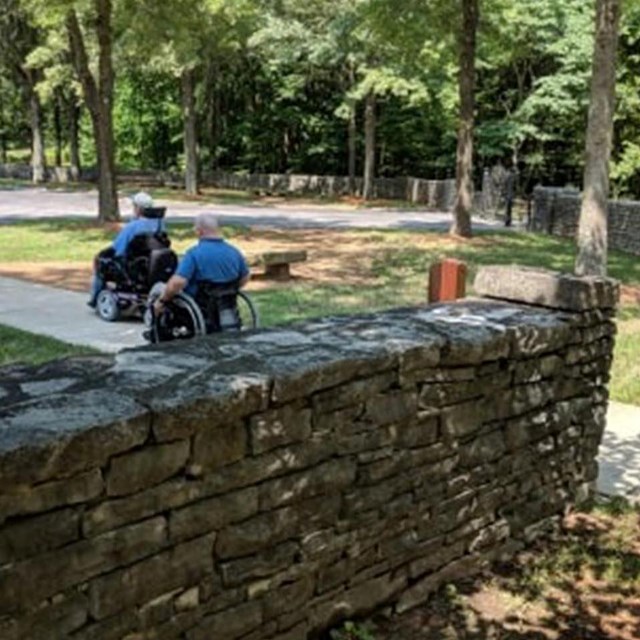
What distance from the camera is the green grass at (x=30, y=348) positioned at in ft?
26.2

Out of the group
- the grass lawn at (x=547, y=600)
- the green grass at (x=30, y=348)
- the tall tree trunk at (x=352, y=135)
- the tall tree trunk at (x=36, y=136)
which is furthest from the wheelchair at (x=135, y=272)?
the tall tree trunk at (x=36, y=136)

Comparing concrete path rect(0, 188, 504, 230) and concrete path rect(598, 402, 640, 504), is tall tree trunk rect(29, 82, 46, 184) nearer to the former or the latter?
concrete path rect(0, 188, 504, 230)

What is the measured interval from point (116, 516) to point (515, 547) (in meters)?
2.83

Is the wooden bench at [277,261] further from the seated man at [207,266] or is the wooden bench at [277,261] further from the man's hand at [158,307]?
the seated man at [207,266]

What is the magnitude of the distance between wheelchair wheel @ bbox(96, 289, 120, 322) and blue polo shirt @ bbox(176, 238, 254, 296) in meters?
3.36

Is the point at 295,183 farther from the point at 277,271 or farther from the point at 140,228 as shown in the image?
the point at 140,228

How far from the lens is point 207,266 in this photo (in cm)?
658

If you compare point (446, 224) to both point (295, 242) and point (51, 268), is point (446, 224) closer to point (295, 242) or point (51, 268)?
point (295, 242)

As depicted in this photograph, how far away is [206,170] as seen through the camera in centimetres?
4153

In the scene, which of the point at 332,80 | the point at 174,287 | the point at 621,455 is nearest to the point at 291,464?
the point at 174,287

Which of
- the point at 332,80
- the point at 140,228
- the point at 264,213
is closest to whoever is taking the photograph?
the point at 140,228

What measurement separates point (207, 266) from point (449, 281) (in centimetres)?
174

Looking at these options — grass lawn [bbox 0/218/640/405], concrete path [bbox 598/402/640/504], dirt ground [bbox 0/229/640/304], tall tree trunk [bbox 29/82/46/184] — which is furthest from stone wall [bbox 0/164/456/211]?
concrete path [bbox 598/402/640/504]

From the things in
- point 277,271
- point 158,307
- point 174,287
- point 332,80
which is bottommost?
point 277,271
